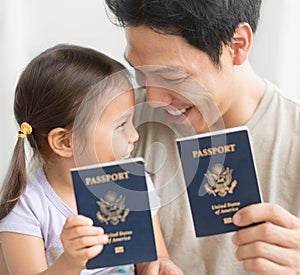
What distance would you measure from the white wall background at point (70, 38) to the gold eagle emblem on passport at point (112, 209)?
745 mm

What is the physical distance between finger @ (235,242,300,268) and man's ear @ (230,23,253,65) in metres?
0.41

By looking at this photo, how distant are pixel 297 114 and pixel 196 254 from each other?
0.36 meters

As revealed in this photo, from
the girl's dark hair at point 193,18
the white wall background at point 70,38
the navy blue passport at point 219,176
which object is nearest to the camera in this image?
the navy blue passport at point 219,176

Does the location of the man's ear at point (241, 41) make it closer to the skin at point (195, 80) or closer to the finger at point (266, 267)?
the skin at point (195, 80)

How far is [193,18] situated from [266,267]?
0.47m

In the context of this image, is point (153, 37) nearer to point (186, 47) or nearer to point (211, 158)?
point (186, 47)

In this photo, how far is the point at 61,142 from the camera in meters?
1.27

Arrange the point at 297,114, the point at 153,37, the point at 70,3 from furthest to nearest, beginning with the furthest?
the point at 70,3 < the point at 297,114 < the point at 153,37

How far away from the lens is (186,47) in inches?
48.1

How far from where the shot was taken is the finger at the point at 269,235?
3.40 feet

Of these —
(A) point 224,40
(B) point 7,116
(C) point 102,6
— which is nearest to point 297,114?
(A) point 224,40

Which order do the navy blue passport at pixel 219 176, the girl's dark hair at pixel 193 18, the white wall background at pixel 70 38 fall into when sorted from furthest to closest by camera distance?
the white wall background at pixel 70 38 → the girl's dark hair at pixel 193 18 → the navy blue passport at pixel 219 176

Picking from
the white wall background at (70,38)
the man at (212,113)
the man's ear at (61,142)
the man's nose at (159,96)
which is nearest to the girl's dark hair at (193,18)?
the man at (212,113)

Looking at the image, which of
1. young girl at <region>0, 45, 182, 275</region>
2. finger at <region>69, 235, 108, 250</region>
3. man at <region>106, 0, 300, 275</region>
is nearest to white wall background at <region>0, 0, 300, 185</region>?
man at <region>106, 0, 300, 275</region>
